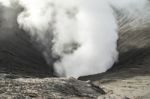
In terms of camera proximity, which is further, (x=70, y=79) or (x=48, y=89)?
(x=70, y=79)

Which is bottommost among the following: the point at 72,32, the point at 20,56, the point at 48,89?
the point at 48,89

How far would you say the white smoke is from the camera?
3115 inches

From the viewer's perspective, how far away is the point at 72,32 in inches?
3378

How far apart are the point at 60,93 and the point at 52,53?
51798 millimetres

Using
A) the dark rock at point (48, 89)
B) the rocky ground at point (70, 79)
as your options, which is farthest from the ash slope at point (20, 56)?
the dark rock at point (48, 89)

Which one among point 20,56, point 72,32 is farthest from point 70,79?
point 72,32

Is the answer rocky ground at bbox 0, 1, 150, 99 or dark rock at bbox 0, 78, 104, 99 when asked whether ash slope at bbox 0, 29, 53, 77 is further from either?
dark rock at bbox 0, 78, 104, 99

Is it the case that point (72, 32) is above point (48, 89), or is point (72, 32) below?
above

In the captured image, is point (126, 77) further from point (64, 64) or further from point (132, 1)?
point (132, 1)

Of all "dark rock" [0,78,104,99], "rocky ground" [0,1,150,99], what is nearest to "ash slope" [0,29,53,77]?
"rocky ground" [0,1,150,99]

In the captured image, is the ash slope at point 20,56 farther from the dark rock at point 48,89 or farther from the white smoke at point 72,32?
the dark rock at point 48,89

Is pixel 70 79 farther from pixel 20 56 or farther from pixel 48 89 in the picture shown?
pixel 20 56

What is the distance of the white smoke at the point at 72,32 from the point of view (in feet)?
260

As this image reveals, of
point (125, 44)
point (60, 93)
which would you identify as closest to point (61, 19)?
point (125, 44)
